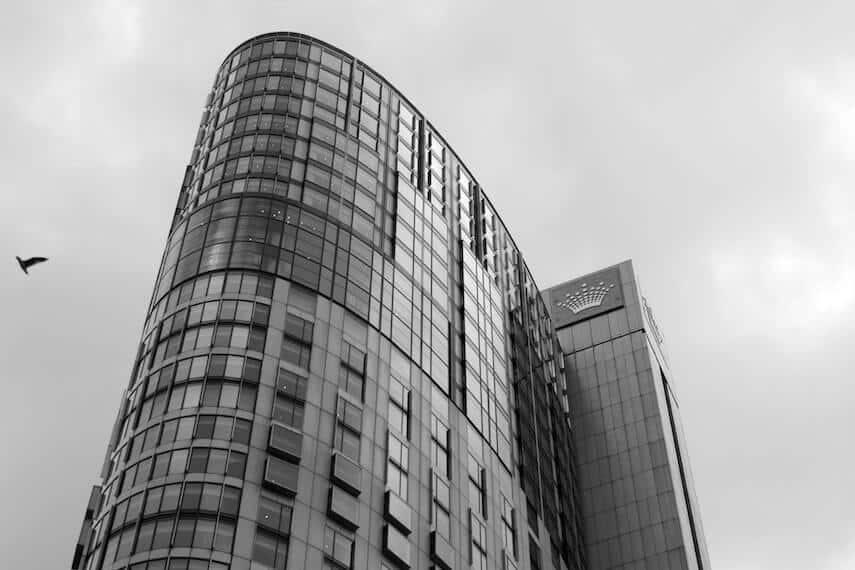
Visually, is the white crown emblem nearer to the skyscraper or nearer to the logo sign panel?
the logo sign panel

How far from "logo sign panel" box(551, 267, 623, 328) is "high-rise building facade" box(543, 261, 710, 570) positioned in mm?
121

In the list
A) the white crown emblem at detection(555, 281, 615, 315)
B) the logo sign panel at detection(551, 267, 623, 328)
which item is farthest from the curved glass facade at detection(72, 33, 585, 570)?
the white crown emblem at detection(555, 281, 615, 315)

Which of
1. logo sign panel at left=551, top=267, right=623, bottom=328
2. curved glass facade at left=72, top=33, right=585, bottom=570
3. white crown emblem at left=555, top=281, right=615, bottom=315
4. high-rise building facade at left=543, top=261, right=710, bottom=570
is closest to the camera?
curved glass facade at left=72, top=33, right=585, bottom=570

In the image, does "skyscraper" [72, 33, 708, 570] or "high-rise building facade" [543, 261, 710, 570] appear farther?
"high-rise building facade" [543, 261, 710, 570]

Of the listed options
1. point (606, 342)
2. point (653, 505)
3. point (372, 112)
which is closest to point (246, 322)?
point (372, 112)

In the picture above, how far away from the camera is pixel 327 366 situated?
7825 cm

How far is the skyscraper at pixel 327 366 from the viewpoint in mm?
68312

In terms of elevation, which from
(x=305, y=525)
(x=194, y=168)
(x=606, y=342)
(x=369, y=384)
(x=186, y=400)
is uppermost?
(x=606, y=342)

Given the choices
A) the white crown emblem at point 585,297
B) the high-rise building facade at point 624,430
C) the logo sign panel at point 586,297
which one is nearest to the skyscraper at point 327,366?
the high-rise building facade at point 624,430

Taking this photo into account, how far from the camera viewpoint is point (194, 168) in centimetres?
9650

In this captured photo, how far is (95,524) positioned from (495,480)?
108 ft

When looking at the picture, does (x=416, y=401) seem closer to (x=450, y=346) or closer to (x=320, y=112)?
(x=450, y=346)

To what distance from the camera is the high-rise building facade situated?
114 metres

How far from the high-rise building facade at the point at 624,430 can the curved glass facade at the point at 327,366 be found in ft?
19.2
